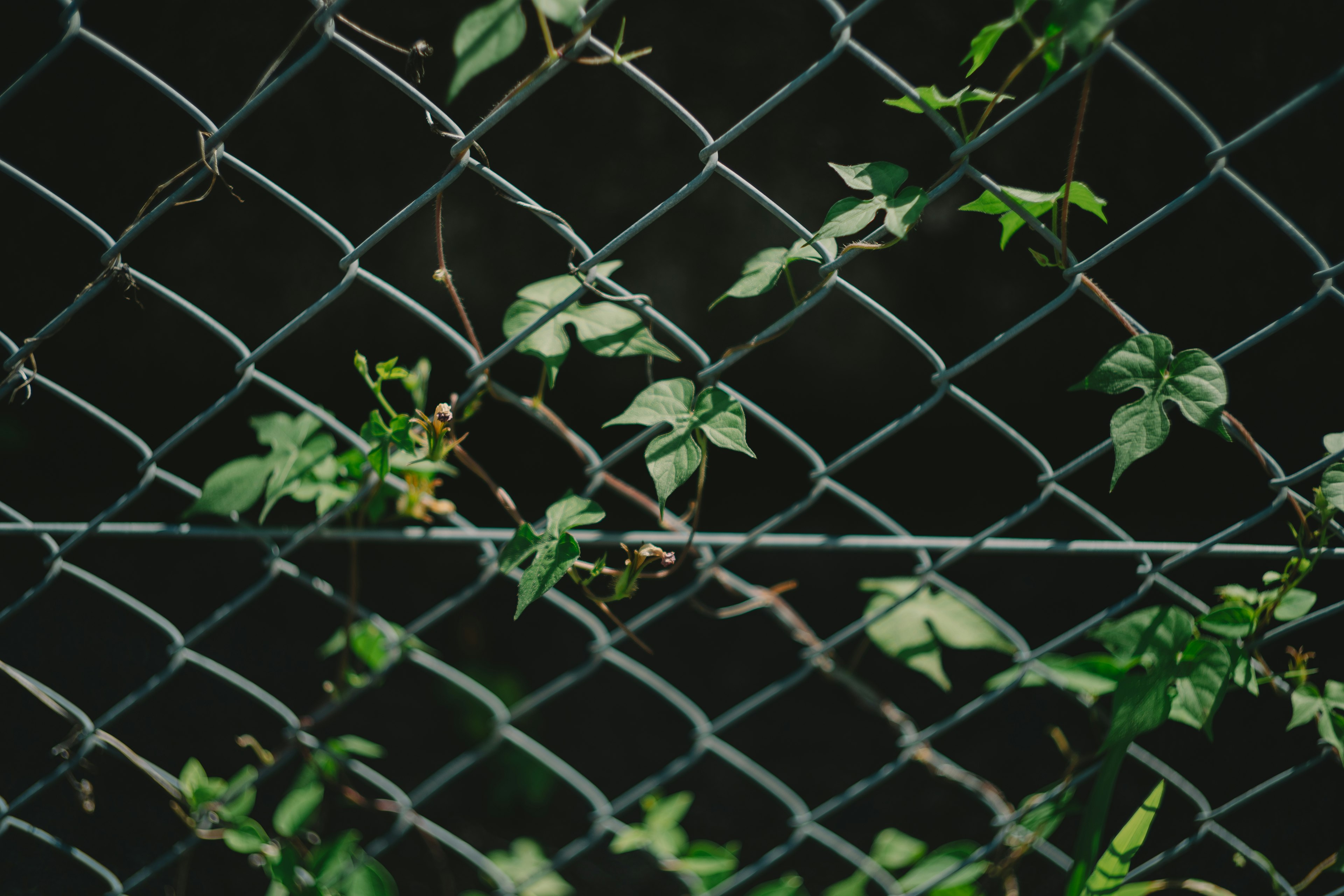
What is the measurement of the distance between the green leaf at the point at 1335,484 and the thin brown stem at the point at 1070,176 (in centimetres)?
42

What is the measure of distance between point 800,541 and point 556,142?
4.12 feet

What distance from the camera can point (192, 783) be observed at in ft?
4.16

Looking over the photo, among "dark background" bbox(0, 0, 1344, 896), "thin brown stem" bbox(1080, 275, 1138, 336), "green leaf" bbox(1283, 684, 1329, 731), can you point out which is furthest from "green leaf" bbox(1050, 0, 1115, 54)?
"dark background" bbox(0, 0, 1344, 896)

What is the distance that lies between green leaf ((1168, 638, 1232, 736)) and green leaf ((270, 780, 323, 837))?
1.29m

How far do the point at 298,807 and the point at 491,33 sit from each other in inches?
47.5

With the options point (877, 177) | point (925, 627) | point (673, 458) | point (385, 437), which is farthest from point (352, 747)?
point (877, 177)

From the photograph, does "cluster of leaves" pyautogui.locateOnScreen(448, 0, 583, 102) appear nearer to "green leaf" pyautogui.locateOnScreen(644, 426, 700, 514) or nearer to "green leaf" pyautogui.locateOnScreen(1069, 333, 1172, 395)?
"green leaf" pyautogui.locateOnScreen(644, 426, 700, 514)

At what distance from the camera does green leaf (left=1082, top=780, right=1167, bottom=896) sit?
1106mm

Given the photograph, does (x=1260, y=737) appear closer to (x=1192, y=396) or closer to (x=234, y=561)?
(x=1192, y=396)

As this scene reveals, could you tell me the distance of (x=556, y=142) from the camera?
187 cm

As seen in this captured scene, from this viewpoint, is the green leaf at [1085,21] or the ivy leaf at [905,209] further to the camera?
the ivy leaf at [905,209]

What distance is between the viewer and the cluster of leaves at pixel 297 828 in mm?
1263

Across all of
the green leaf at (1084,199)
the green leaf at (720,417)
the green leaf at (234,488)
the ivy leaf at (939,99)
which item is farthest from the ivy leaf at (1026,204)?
the green leaf at (234,488)

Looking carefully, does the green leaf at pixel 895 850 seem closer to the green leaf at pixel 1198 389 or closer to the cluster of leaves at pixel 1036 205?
the green leaf at pixel 1198 389
